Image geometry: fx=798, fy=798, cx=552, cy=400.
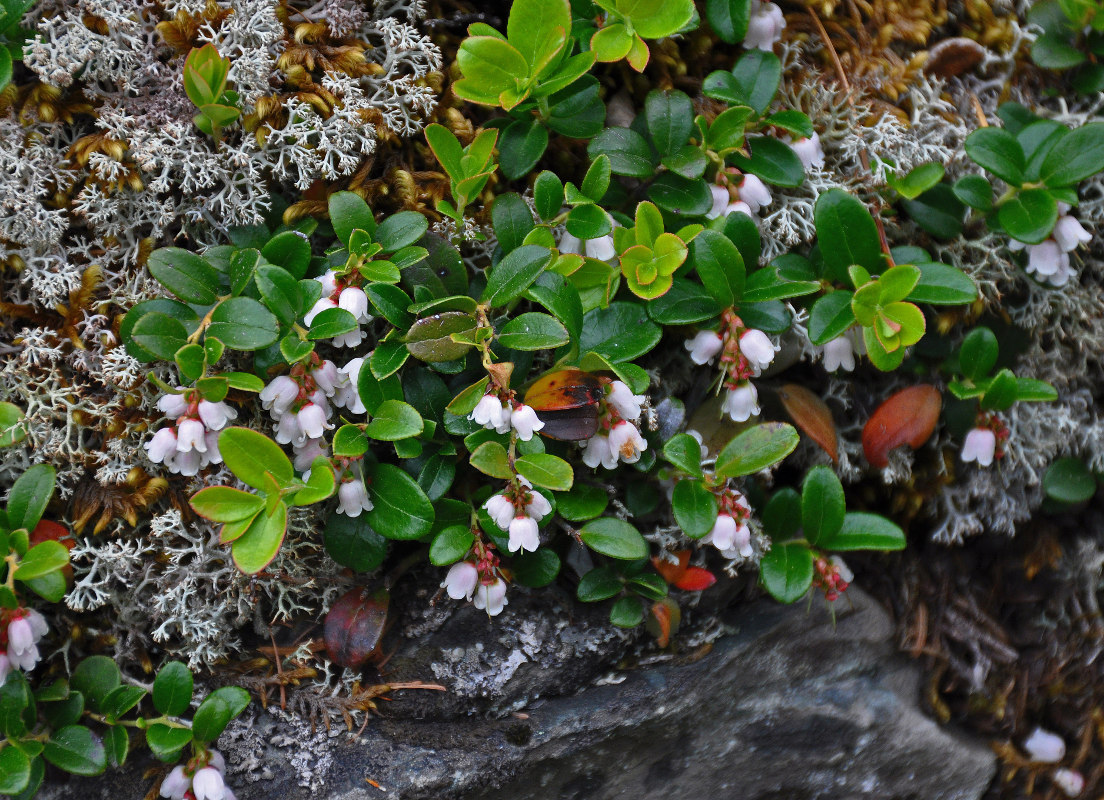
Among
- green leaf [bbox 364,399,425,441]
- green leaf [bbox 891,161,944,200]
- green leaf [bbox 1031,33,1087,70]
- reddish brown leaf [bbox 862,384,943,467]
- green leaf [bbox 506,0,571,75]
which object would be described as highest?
green leaf [bbox 506,0,571,75]

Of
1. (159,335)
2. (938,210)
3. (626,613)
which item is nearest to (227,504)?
(159,335)

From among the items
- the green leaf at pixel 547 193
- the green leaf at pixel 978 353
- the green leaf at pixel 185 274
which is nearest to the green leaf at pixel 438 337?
the green leaf at pixel 547 193

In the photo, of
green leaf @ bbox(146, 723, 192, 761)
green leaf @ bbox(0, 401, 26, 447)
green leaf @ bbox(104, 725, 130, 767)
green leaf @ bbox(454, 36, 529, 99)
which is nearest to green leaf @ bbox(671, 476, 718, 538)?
green leaf @ bbox(454, 36, 529, 99)

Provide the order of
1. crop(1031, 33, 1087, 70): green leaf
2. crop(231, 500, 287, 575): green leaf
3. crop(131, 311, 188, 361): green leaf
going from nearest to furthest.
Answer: crop(231, 500, 287, 575): green leaf < crop(131, 311, 188, 361): green leaf < crop(1031, 33, 1087, 70): green leaf

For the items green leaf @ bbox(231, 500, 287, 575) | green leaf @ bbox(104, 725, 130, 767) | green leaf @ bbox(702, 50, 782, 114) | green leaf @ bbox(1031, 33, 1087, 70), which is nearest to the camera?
green leaf @ bbox(231, 500, 287, 575)

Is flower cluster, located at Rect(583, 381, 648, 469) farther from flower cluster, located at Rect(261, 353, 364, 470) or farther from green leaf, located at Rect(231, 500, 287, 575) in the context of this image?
green leaf, located at Rect(231, 500, 287, 575)

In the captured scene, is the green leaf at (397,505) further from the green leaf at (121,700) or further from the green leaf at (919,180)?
the green leaf at (919,180)

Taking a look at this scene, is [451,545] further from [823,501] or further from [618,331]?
[823,501]
